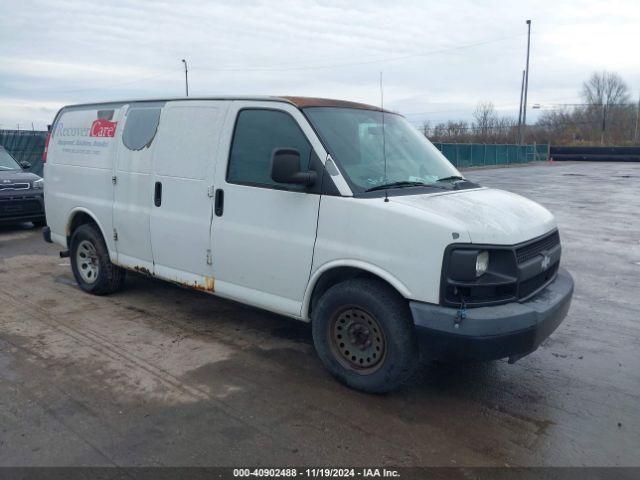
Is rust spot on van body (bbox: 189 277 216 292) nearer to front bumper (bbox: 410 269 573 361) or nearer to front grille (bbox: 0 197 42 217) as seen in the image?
front bumper (bbox: 410 269 573 361)

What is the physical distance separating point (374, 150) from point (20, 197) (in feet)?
28.7

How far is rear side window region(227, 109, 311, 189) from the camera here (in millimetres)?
4453

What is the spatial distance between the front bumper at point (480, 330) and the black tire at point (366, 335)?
143 mm

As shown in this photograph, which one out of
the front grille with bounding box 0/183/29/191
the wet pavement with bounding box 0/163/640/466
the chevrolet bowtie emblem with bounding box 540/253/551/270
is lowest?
the wet pavement with bounding box 0/163/640/466

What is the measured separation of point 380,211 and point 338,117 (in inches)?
44.3

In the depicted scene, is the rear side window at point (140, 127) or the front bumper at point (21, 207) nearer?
the rear side window at point (140, 127)

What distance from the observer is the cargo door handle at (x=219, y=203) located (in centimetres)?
484

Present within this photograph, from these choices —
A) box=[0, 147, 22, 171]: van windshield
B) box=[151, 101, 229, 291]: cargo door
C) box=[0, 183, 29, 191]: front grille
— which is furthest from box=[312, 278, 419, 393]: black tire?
box=[0, 147, 22, 171]: van windshield

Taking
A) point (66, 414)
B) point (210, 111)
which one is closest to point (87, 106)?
point (210, 111)

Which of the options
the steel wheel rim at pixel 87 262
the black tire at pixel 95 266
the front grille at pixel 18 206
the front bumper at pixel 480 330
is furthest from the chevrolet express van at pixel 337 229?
the front grille at pixel 18 206

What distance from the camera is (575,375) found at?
14.8ft

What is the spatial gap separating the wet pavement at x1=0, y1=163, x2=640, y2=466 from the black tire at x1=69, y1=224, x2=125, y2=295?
0.19 m

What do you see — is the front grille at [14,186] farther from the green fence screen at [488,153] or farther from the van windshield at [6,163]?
the green fence screen at [488,153]

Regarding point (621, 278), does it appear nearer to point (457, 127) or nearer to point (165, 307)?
point (165, 307)
